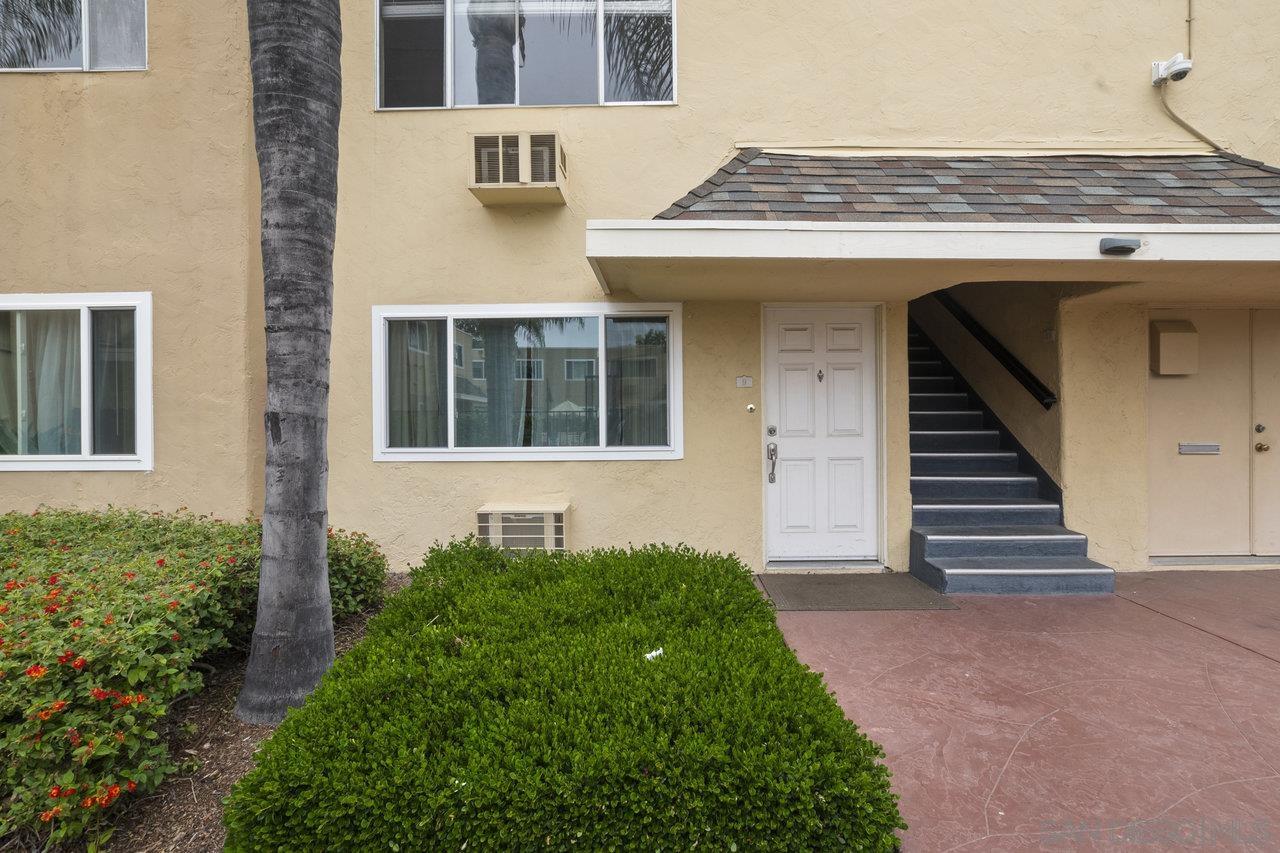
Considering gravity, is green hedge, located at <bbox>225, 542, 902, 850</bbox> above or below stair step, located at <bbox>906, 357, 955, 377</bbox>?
below

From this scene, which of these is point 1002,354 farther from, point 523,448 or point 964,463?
point 523,448

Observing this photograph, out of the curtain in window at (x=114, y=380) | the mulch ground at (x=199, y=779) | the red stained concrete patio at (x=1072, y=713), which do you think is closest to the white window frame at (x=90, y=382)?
the curtain in window at (x=114, y=380)

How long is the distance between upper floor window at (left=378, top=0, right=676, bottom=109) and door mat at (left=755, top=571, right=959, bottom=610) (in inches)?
175

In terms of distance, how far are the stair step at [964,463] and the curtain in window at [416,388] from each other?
184 inches

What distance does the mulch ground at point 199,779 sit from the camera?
7.28ft

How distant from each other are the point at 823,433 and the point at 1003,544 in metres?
1.72

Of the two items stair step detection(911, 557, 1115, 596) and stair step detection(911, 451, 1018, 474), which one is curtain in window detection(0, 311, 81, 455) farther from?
stair step detection(911, 451, 1018, 474)

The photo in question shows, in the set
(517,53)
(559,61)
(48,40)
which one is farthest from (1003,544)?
(48,40)

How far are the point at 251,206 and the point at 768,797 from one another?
597 cm

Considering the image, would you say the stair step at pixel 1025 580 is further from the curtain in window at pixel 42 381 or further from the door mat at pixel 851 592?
the curtain in window at pixel 42 381

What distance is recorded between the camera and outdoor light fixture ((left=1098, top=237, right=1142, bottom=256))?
4.13m

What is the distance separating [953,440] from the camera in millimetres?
6613

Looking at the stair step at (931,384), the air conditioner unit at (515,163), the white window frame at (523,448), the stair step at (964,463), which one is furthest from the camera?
the stair step at (931,384)

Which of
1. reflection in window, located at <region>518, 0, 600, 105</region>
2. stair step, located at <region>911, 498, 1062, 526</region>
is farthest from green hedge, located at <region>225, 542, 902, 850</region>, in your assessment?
reflection in window, located at <region>518, 0, 600, 105</region>
